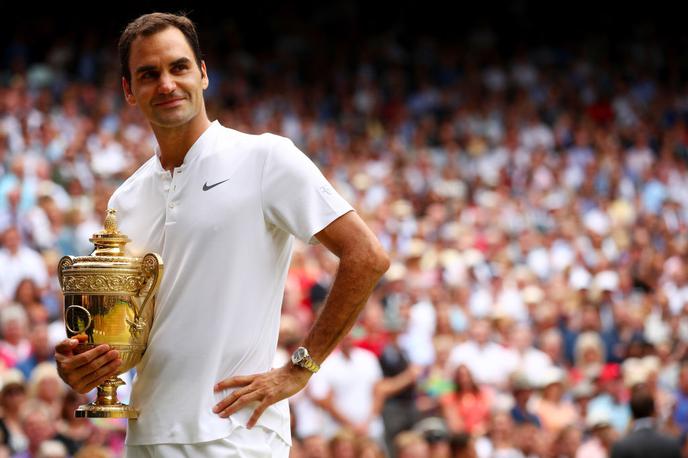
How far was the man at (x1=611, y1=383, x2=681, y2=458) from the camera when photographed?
7.33 meters

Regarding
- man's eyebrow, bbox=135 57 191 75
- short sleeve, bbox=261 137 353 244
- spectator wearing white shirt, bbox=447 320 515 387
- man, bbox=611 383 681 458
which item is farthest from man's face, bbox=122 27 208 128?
spectator wearing white shirt, bbox=447 320 515 387

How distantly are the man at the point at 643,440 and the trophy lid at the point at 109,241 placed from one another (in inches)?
187

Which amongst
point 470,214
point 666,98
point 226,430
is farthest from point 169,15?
point 666,98

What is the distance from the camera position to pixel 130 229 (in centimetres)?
337

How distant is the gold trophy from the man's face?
325mm

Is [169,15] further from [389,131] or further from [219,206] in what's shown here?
[389,131]

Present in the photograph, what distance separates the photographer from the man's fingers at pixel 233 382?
308 centimetres

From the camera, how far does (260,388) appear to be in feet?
10.1

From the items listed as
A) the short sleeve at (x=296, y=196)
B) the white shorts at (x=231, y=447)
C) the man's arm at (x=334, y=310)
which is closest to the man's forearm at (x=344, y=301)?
the man's arm at (x=334, y=310)

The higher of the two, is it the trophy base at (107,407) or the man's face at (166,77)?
the man's face at (166,77)

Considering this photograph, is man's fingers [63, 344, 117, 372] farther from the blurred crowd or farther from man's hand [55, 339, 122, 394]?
the blurred crowd

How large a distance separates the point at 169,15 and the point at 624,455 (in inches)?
193

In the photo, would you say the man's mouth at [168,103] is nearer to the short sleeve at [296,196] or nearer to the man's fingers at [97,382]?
the short sleeve at [296,196]

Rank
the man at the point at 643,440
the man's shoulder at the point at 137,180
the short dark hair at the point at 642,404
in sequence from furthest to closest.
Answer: the short dark hair at the point at 642,404
the man at the point at 643,440
the man's shoulder at the point at 137,180
